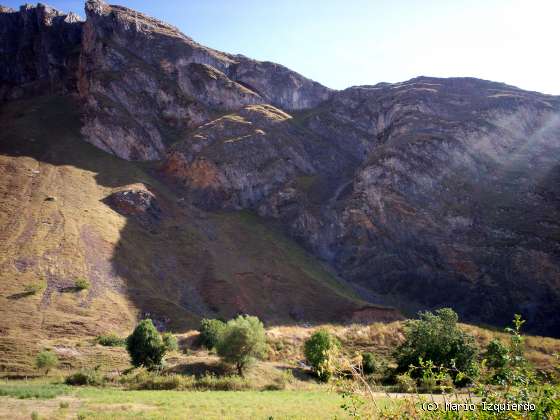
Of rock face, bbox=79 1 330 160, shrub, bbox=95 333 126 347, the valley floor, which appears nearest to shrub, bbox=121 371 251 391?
the valley floor

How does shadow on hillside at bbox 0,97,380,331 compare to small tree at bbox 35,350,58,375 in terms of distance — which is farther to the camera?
shadow on hillside at bbox 0,97,380,331

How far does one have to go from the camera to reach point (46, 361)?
32.0 metres

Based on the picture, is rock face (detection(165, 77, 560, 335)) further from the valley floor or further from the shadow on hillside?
the valley floor

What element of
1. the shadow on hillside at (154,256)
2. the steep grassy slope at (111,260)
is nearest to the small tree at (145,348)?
the steep grassy slope at (111,260)

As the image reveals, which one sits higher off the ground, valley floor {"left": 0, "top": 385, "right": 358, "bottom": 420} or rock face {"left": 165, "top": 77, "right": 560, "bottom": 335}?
rock face {"left": 165, "top": 77, "right": 560, "bottom": 335}

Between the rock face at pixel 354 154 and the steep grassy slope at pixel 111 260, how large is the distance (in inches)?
274

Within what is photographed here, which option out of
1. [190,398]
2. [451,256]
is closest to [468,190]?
[451,256]

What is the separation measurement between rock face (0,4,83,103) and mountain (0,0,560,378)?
0.52 metres

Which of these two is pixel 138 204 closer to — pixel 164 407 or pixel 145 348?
pixel 145 348

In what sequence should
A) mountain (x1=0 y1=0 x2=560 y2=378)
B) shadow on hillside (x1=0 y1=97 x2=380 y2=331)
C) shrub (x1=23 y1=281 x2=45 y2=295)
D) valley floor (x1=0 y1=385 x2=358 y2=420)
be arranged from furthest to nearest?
mountain (x1=0 y1=0 x2=560 y2=378) → shadow on hillside (x1=0 y1=97 x2=380 y2=331) → shrub (x1=23 y1=281 x2=45 y2=295) → valley floor (x1=0 y1=385 x2=358 y2=420)

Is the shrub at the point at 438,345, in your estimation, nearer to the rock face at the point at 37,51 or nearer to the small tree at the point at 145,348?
the small tree at the point at 145,348

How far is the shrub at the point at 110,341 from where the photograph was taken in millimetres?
39431

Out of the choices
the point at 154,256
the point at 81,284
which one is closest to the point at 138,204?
the point at 154,256

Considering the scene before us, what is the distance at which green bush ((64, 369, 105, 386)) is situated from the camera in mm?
29344
